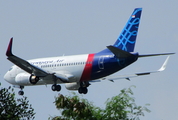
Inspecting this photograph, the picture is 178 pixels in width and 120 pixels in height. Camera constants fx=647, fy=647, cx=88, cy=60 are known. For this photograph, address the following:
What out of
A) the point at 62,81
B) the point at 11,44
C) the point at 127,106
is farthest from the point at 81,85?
the point at 127,106

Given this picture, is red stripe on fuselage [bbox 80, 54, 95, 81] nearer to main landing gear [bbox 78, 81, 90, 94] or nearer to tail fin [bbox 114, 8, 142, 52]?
tail fin [bbox 114, 8, 142, 52]

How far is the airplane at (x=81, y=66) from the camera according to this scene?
231ft

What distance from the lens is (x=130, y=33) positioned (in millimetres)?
73938

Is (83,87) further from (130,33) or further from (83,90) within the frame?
(130,33)

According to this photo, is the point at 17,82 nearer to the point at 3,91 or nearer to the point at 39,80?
the point at 39,80

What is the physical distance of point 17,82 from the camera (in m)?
78.8

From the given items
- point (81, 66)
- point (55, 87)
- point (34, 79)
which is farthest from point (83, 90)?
point (34, 79)

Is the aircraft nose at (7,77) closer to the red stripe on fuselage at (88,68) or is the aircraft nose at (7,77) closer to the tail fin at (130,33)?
the red stripe on fuselage at (88,68)

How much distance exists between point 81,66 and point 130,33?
675 cm

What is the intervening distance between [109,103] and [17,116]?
16.5 meters

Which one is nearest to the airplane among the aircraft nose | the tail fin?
the tail fin

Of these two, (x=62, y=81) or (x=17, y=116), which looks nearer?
(x=17, y=116)

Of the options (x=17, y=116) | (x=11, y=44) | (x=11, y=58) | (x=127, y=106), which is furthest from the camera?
(x=11, y=58)

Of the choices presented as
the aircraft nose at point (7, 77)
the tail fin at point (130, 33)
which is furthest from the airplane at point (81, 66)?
the aircraft nose at point (7, 77)
